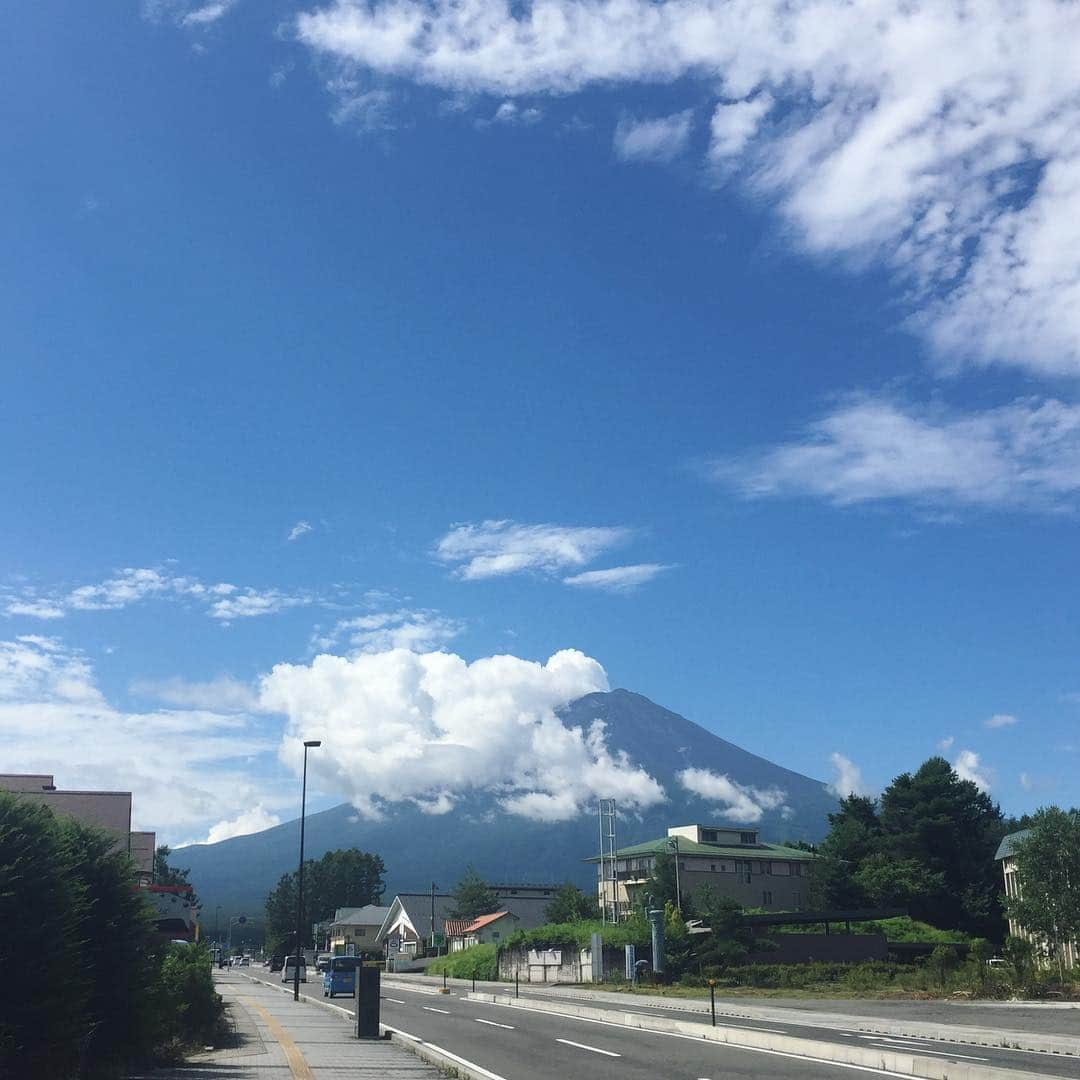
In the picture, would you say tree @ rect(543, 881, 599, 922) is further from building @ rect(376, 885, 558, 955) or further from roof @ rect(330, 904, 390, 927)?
roof @ rect(330, 904, 390, 927)

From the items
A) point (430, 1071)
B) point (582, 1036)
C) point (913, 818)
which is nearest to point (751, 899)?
point (913, 818)

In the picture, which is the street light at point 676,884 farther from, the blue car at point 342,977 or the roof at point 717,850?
the blue car at point 342,977

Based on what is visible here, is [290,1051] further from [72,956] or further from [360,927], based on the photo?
[360,927]

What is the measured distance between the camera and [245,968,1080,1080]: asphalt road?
17516 millimetres

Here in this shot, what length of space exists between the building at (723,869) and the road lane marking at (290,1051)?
5680 centimetres

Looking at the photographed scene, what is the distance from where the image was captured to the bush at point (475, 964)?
68062 mm

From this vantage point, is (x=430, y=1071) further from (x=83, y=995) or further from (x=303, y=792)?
(x=303, y=792)

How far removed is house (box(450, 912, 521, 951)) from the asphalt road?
187 ft

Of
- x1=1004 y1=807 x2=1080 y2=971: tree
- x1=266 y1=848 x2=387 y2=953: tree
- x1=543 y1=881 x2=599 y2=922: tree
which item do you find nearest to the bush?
x1=543 y1=881 x2=599 y2=922: tree

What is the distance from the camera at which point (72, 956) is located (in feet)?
46.6

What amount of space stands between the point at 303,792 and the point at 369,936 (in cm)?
8114

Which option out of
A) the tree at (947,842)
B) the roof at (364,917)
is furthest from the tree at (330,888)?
the tree at (947,842)

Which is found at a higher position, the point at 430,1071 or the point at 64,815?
the point at 64,815

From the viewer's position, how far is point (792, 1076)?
659 inches
